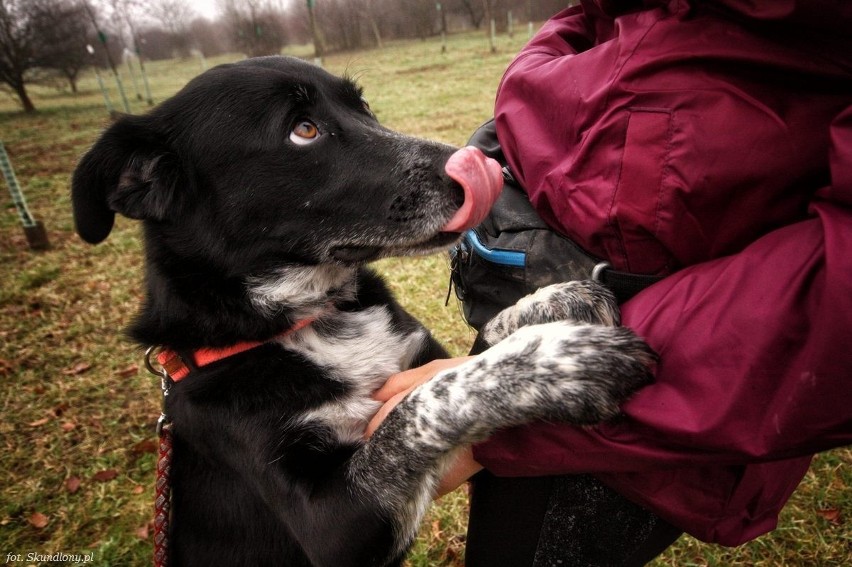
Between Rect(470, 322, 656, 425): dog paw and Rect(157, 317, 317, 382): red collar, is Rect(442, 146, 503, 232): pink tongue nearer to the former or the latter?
Rect(470, 322, 656, 425): dog paw

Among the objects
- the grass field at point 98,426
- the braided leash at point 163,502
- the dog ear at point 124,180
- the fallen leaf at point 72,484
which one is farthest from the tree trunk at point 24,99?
the braided leash at point 163,502

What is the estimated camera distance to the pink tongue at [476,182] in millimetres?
1806

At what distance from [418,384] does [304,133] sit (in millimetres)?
1205

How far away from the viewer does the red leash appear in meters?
2.01

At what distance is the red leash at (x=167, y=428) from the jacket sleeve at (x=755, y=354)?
146cm

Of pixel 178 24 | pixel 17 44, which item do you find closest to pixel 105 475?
pixel 17 44

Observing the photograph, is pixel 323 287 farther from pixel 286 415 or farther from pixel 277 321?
pixel 286 415

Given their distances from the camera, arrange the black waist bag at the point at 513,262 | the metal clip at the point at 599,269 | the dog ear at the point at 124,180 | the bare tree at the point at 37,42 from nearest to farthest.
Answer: the metal clip at the point at 599,269, the black waist bag at the point at 513,262, the dog ear at the point at 124,180, the bare tree at the point at 37,42

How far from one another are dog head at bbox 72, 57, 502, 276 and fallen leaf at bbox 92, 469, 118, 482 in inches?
98.9

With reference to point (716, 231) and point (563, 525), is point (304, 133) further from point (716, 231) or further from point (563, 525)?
point (563, 525)

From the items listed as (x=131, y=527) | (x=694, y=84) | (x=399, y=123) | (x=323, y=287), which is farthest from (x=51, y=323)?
(x=399, y=123)

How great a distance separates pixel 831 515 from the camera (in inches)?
114

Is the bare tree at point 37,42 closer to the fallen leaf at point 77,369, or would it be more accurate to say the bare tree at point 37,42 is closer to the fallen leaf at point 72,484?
the fallen leaf at point 77,369

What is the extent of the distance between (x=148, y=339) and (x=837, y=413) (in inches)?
93.3
